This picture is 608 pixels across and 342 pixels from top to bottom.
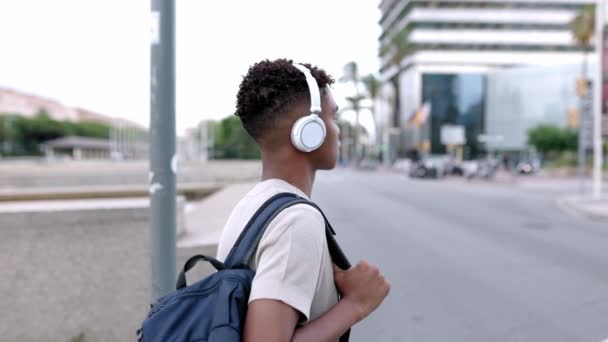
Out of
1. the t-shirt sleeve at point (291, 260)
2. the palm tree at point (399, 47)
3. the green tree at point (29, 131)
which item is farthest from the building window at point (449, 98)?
the t-shirt sleeve at point (291, 260)

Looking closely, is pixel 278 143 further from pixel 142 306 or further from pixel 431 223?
pixel 431 223

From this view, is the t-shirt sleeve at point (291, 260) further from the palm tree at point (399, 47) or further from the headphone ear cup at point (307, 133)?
the palm tree at point (399, 47)

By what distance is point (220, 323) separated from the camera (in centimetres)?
111

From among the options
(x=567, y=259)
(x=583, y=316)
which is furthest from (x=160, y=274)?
(x=567, y=259)

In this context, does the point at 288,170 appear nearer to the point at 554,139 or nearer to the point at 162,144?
the point at 162,144

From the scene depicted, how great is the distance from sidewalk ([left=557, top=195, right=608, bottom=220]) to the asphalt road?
58 centimetres

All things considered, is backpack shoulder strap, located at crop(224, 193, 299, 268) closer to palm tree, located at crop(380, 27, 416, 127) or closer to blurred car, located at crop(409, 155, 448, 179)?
blurred car, located at crop(409, 155, 448, 179)

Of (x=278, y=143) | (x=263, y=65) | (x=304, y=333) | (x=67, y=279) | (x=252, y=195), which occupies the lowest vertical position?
(x=67, y=279)

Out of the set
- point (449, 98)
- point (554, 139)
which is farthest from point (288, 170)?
point (449, 98)

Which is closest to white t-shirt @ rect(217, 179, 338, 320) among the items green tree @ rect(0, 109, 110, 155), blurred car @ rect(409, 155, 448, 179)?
blurred car @ rect(409, 155, 448, 179)

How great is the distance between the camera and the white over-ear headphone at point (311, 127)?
1.36 m

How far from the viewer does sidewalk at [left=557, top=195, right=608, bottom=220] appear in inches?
556

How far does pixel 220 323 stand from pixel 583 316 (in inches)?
195

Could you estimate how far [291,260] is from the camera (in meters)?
1.15
